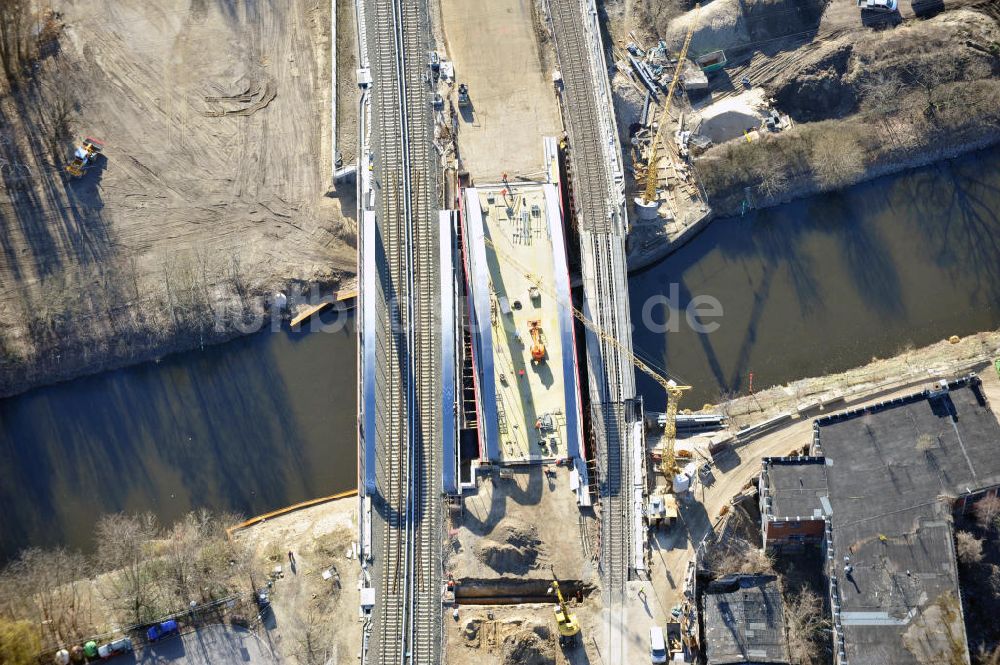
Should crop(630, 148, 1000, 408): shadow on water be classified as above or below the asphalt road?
above

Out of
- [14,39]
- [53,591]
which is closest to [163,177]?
[14,39]

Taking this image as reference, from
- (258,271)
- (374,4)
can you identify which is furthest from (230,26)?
(258,271)

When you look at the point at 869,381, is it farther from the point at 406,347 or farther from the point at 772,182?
the point at 406,347

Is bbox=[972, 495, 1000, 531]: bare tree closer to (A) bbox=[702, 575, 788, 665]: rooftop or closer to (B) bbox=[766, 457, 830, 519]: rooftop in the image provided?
(B) bbox=[766, 457, 830, 519]: rooftop

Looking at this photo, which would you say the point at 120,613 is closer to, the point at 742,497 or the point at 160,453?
the point at 160,453

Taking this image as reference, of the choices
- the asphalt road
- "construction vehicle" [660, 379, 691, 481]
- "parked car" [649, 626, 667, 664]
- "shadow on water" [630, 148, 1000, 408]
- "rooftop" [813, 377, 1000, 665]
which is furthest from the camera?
"shadow on water" [630, 148, 1000, 408]

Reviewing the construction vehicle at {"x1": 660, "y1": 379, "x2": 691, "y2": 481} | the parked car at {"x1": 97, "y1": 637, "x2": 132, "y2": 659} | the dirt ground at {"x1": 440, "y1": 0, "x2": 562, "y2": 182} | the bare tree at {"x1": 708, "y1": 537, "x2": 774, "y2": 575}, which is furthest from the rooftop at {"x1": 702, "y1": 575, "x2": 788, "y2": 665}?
the parked car at {"x1": 97, "y1": 637, "x2": 132, "y2": 659}

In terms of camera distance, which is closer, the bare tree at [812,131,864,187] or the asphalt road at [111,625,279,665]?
the asphalt road at [111,625,279,665]

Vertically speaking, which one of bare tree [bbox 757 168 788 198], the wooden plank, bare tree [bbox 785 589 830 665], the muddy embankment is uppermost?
the muddy embankment
